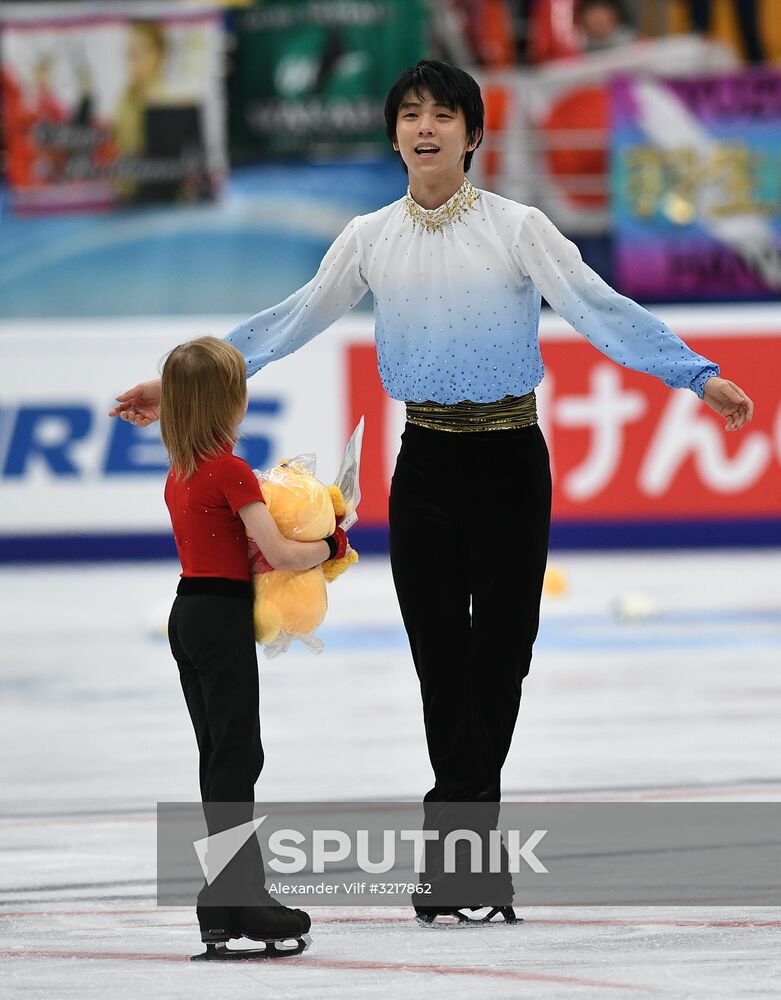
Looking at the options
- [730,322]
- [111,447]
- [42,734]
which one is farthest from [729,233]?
[42,734]

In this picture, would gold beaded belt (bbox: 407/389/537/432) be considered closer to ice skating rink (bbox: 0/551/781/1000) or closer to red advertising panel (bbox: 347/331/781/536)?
ice skating rink (bbox: 0/551/781/1000)

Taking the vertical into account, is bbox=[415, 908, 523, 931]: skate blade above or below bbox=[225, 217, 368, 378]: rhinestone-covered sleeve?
below

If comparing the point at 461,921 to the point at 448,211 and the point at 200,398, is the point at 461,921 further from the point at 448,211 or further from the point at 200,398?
the point at 448,211

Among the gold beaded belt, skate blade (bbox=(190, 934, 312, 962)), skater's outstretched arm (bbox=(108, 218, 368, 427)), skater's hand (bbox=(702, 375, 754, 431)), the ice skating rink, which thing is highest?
skater's outstretched arm (bbox=(108, 218, 368, 427))

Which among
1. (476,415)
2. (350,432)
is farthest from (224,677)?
(350,432)

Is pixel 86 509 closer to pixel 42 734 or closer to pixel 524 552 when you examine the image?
pixel 42 734

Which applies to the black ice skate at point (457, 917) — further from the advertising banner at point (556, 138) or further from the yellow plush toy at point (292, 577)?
the advertising banner at point (556, 138)

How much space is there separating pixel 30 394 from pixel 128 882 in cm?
642

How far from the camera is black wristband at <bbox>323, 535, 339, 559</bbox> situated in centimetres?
366

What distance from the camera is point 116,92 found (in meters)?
11.1

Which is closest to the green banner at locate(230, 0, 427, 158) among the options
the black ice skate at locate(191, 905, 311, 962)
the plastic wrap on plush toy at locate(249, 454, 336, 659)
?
the plastic wrap on plush toy at locate(249, 454, 336, 659)

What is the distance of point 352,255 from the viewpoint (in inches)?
158

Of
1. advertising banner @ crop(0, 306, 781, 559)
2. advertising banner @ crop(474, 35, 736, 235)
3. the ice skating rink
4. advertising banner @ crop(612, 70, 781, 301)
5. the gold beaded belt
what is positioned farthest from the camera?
advertising banner @ crop(474, 35, 736, 235)

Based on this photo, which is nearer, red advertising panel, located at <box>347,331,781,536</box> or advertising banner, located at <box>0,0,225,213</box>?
red advertising panel, located at <box>347,331,781,536</box>
